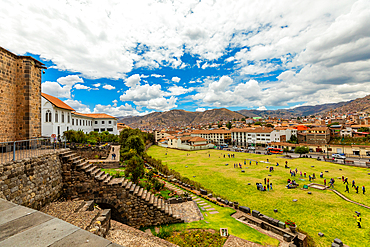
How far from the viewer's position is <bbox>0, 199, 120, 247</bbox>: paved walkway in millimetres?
2223

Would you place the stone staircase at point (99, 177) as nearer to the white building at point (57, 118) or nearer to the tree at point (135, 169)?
the tree at point (135, 169)

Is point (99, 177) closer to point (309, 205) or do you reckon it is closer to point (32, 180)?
point (32, 180)

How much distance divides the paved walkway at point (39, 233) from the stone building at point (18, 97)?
11.6 m

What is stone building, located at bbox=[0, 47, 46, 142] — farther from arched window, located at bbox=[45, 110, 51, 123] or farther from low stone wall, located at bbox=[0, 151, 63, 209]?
arched window, located at bbox=[45, 110, 51, 123]

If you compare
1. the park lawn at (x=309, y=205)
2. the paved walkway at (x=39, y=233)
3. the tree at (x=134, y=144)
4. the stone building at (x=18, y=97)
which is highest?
the stone building at (x=18, y=97)

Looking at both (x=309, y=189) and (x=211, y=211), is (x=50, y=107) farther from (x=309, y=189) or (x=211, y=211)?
(x=309, y=189)

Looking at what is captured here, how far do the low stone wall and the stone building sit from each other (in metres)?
4.17

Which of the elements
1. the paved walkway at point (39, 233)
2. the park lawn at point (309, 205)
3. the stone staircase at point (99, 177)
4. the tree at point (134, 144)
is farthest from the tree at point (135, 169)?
the tree at point (134, 144)

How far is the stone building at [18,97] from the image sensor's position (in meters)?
10.5

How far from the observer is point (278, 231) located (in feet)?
37.9

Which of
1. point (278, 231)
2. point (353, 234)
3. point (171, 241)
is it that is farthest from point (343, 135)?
point (171, 241)

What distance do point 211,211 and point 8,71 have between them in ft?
59.4

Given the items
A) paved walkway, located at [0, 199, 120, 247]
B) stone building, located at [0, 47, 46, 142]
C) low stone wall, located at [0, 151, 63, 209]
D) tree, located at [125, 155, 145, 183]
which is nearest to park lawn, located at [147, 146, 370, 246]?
tree, located at [125, 155, 145, 183]

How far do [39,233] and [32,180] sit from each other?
737cm
